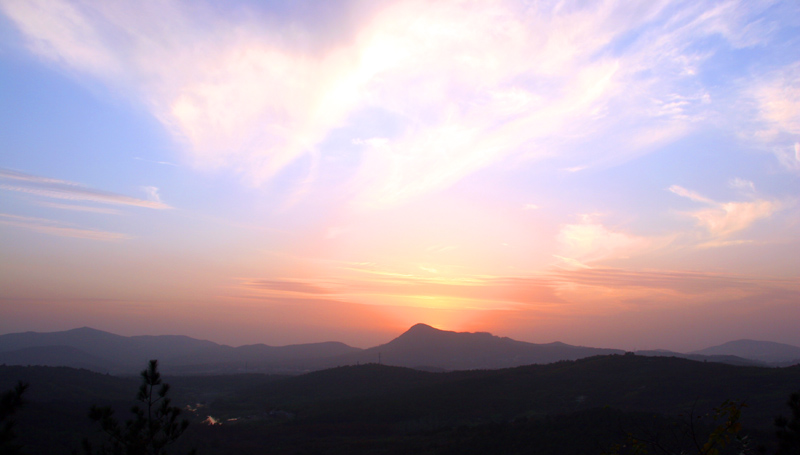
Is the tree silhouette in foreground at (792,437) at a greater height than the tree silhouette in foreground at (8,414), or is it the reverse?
the tree silhouette in foreground at (792,437)

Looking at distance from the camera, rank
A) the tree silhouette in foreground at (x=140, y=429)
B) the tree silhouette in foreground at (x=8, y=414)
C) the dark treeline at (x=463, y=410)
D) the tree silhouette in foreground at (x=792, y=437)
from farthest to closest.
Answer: the dark treeline at (x=463, y=410), the tree silhouette in foreground at (x=140, y=429), the tree silhouette in foreground at (x=8, y=414), the tree silhouette in foreground at (x=792, y=437)

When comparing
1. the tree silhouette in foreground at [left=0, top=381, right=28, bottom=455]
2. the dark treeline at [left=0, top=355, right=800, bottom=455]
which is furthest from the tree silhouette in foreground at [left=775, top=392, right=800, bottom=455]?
the tree silhouette in foreground at [left=0, top=381, right=28, bottom=455]

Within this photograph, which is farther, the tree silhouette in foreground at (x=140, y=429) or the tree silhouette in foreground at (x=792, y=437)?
the tree silhouette in foreground at (x=140, y=429)

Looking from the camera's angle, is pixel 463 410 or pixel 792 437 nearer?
pixel 792 437

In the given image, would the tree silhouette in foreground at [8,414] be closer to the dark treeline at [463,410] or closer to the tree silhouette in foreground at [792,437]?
the dark treeline at [463,410]

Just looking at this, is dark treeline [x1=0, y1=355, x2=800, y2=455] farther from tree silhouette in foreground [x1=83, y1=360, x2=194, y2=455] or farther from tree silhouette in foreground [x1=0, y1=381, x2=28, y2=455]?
tree silhouette in foreground [x1=0, y1=381, x2=28, y2=455]

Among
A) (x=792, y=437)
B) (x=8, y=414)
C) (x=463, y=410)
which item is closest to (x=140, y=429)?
(x=8, y=414)

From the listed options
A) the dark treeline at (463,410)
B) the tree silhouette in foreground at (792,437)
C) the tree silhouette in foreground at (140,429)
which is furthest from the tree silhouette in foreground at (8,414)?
the tree silhouette in foreground at (792,437)

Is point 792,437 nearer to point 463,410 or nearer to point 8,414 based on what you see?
point 8,414

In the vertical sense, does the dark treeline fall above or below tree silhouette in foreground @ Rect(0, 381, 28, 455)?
below

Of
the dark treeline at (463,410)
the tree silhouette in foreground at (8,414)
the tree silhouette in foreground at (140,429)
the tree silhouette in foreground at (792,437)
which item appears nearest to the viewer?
the tree silhouette in foreground at (792,437)

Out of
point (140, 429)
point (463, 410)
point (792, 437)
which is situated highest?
point (792, 437)

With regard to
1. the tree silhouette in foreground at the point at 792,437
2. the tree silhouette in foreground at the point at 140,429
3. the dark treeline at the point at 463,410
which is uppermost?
the tree silhouette in foreground at the point at 792,437

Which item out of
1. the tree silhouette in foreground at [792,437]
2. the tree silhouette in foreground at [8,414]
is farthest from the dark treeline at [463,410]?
the tree silhouette in foreground at [792,437]
